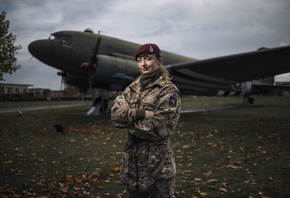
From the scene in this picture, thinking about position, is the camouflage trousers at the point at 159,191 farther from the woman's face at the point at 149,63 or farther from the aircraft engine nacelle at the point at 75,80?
the aircraft engine nacelle at the point at 75,80

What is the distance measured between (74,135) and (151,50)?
7.55m

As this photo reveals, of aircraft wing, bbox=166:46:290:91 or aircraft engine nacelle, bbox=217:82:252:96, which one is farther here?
aircraft engine nacelle, bbox=217:82:252:96

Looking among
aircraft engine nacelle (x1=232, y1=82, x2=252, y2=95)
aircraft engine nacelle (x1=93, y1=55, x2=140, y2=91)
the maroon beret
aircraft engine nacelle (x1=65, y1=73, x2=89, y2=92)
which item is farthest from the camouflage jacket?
aircraft engine nacelle (x1=232, y1=82, x2=252, y2=95)

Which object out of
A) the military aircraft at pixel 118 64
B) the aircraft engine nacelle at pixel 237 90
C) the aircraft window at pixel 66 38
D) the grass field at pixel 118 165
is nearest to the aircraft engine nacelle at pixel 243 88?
the aircraft engine nacelle at pixel 237 90

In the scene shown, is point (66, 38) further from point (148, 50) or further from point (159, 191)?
point (159, 191)

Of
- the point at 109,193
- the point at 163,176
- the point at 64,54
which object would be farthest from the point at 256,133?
the point at 64,54

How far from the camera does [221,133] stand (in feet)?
29.3

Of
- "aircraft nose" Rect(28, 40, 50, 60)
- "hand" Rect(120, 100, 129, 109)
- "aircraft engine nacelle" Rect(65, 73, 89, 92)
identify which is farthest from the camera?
"aircraft engine nacelle" Rect(65, 73, 89, 92)

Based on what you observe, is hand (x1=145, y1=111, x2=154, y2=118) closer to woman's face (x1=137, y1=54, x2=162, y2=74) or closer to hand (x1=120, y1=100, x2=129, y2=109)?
hand (x1=120, y1=100, x2=129, y2=109)

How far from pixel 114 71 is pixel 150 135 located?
1033 centimetres

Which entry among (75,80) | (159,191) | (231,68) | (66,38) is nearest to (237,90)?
Result: (231,68)

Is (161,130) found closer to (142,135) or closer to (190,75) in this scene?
(142,135)

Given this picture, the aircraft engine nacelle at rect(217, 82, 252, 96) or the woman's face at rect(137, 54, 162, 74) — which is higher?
the aircraft engine nacelle at rect(217, 82, 252, 96)

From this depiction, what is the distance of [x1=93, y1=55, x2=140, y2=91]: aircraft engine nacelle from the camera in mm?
11727
